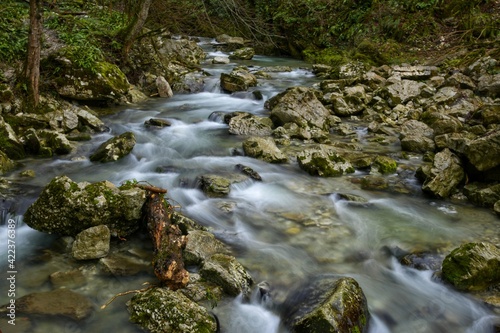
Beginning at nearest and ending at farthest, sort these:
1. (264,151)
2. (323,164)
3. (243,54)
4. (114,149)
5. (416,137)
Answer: (323,164), (114,149), (264,151), (416,137), (243,54)

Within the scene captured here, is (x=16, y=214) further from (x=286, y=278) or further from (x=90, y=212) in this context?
(x=286, y=278)

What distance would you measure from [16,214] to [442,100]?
9.57m

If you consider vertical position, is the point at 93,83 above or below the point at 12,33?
below

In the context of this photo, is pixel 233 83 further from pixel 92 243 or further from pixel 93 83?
pixel 92 243

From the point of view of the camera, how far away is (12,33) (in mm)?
8414

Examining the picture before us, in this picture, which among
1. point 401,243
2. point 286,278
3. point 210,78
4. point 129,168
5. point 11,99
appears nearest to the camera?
point 286,278

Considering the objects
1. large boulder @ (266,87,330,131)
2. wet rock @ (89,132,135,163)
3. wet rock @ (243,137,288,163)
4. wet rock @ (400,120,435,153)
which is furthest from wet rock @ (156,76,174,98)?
wet rock @ (400,120,435,153)

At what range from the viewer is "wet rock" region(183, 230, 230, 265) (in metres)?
3.96

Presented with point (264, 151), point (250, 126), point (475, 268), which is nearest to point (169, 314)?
point (475, 268)

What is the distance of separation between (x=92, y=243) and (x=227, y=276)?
149cm

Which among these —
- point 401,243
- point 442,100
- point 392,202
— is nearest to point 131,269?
point 401,243

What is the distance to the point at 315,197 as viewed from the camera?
5.85 metres

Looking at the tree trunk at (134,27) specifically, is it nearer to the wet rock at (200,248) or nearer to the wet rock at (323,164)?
the wet rock at (323,164)

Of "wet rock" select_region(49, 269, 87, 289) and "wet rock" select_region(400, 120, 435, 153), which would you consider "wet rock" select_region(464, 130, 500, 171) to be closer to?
"wet rock" select_region(400, 120, 435, 153)
